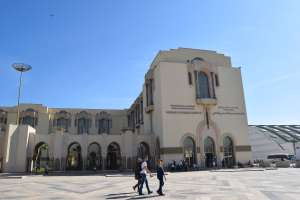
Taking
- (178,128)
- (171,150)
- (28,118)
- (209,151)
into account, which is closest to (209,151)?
(209,151)

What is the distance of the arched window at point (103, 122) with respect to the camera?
56278 millimetres

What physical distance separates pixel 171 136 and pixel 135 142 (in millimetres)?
5637

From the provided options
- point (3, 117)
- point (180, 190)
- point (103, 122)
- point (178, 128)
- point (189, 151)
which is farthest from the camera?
point (103, 122)

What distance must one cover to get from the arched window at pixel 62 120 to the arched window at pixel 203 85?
30155 millimetres

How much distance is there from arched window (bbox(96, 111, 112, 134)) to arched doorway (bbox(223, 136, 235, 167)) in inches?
1076

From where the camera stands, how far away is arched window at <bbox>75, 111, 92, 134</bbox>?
55375 mm

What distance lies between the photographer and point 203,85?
1510 inches

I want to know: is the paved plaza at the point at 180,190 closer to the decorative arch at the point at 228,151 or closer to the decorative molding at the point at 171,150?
the decorative molding at the point at 171,150

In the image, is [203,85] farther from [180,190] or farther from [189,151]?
[180,190]

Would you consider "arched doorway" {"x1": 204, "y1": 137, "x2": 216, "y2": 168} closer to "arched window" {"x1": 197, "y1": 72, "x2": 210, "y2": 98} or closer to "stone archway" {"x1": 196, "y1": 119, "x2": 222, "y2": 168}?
"stone archway" {"x1": 196, "y1": 119, "x2": 222, "y2": 168}

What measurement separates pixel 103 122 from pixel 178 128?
84.5 ft

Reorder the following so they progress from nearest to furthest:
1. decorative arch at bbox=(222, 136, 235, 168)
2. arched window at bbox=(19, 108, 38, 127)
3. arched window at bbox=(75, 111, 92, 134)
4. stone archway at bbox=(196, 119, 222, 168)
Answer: stone archway at bbox=(196, 119, 222, 168), decorative arch at bbox=(222, 136, 235, 168), arched window at bbox=(19, 108, 38, 127), arched window at bbox=(75, 111, 92, 134)

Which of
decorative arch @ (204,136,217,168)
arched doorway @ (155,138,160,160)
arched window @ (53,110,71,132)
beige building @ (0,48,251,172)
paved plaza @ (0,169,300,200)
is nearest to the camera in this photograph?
paved plaza @ (0,169,300,200)

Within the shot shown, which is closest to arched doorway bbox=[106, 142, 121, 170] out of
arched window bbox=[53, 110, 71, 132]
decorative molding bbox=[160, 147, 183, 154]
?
decorative molding bbox=[160, 147, 183, 154]
